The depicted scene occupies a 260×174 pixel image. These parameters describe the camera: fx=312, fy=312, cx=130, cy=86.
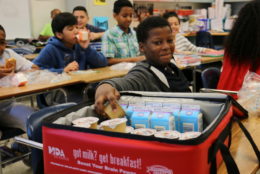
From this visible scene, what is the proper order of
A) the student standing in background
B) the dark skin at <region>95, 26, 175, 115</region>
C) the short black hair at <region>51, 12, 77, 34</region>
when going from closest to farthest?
the dark skin at <region>95, 26, 175, 115</region> → the short black hair at <region>51, 12, 77, 34</region> → the student standing in background

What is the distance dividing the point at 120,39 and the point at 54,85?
1.19m

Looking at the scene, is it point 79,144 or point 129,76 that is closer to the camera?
point 79,144

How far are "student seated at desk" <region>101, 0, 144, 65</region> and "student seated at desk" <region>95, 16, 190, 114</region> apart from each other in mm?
1682

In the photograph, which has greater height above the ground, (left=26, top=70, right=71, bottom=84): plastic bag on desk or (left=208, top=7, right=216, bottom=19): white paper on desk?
(left=208, top=7, right=216, bottom=19): white paper on desk

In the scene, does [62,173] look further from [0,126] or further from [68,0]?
[68,0]

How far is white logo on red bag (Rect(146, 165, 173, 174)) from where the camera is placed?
661 mm

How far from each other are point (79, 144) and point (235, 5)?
7.38 m

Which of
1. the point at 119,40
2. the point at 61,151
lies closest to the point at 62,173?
the point at 61,151

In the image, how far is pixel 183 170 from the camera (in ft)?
2.13

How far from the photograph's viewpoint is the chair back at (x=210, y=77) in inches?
90.0

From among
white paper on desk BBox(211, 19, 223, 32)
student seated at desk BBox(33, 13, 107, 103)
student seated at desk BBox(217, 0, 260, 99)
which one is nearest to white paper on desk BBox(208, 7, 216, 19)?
white paper on desk BBox(211, 19, 223, 32)

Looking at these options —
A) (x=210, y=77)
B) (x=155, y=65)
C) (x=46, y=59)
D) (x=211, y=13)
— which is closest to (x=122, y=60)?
(x=46, y=59)

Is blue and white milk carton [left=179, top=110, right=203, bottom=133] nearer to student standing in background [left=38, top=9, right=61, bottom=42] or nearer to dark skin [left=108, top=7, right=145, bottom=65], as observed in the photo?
dark skin [left=108, top=7, right=145, bottom=65]

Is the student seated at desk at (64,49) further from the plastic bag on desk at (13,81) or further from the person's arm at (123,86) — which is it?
the person's arm at (123,86)
